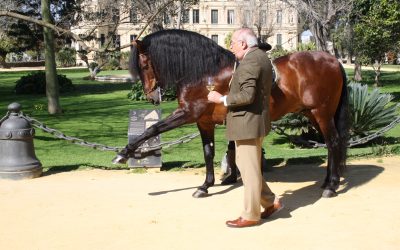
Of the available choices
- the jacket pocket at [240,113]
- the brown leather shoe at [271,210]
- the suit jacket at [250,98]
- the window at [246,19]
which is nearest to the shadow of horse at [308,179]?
the brown leather shoe at [271,210]

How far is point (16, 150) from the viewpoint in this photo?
7781 millimetres

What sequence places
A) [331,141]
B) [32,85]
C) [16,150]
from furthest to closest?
[32,85] < [16,150] < [331,141]

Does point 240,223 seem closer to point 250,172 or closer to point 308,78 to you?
point 250,172

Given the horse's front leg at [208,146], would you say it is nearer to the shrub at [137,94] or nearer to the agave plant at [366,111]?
the agave plant at [366,111]

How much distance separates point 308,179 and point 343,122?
1112 millimetres

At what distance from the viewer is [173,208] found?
6.07 metres

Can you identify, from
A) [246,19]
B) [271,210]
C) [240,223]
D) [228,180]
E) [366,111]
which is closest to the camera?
[240,223]

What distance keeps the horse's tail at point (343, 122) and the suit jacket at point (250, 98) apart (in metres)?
2.13

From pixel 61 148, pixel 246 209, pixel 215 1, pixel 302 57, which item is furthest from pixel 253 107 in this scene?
pixel 215 1

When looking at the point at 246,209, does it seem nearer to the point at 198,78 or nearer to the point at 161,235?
the point at 161,235

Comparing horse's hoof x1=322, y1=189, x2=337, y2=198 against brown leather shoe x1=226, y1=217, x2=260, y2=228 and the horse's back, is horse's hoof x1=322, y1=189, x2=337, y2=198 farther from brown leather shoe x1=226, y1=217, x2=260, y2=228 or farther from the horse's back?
brown leather shoe x1=226, y1=217, x2=260, y2=228

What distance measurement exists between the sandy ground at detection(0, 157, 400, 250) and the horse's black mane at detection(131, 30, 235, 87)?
5.17 ft

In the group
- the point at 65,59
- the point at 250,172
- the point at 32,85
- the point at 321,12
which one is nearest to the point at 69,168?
the point at 250,172

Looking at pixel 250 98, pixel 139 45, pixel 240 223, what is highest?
pixel 139 45
